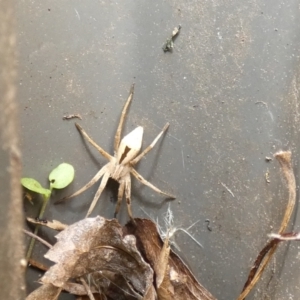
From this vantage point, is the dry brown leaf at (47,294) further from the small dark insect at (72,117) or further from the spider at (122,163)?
the small dark insect at (72,117)

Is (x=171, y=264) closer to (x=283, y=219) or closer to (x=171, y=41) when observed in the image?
(x=283, y=219)

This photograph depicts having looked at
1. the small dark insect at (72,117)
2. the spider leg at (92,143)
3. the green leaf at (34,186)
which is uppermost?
the small dark insect at (72,117)

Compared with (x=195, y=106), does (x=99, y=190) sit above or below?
below

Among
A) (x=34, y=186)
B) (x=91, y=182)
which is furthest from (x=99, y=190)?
(x=34, y=186)

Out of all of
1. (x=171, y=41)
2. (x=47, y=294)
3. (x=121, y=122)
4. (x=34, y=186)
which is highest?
(x=171, y=41)

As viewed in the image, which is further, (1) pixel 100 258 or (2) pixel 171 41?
(2) pixel 171 41

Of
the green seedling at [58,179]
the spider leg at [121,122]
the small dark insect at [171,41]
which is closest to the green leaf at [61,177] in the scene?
the green seedling at [58,179]

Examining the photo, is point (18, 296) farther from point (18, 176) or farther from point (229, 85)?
point (229, 85)
